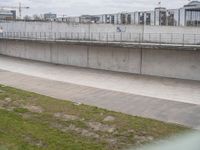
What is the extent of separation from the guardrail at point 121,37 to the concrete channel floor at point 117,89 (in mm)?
3530

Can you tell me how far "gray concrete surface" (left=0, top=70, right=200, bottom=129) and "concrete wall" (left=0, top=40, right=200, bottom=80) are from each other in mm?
7005

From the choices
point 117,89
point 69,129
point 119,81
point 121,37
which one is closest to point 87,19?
point 121,37

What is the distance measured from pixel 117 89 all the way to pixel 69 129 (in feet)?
35.2

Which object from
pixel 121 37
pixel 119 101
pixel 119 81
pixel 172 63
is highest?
pixel 121 37

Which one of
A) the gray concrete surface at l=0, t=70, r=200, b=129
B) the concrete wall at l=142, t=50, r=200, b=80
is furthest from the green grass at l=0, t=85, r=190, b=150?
the concrete wall at l=142, t=50, r=200, b=80

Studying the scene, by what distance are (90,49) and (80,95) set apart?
493 inches

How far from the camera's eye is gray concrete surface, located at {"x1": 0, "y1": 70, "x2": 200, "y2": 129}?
57.5 feet

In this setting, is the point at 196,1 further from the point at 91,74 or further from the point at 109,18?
the point at 91,74

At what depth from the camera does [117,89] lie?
82.5 ft

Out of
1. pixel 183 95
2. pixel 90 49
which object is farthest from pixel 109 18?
pixel 183 95

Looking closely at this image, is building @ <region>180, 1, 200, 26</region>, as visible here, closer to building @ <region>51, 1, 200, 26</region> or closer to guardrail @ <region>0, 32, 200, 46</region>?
building @ <region>51, 1, 200, 26</region>

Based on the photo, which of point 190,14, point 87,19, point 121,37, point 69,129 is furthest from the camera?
point 87,19

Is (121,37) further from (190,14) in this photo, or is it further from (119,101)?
(190,14)

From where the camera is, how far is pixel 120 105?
64.0 ft
